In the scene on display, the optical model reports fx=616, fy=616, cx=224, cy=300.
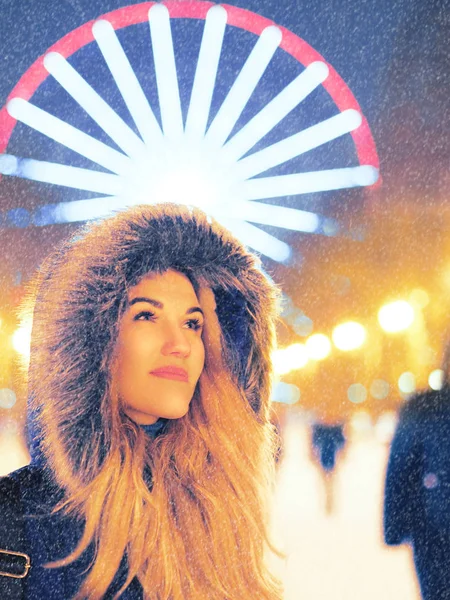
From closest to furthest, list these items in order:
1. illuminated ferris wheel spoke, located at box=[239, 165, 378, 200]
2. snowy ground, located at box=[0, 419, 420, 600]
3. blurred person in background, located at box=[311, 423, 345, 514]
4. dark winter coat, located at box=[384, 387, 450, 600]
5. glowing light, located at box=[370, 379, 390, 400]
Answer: dark winter coat, located at box=[384, 387, 450, 600] < snowy ground, located at box=[0, 419, 420, 600] < illuminated ferris wheel spoke, located at box=[239, 165, 378, 200] < blurred person in background, located at box=[311, 423, 345, 514] < glowing light, located at box=[370, 379, 390, 400]

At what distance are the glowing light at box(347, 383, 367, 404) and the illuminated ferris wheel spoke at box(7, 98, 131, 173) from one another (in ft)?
4.20

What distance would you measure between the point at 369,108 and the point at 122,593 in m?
2.13

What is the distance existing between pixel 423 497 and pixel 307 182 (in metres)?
1.00

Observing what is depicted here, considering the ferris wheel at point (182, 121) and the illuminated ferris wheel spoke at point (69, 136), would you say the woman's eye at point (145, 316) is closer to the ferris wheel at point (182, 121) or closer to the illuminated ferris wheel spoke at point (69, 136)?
the ferris wheel at point (182, 121)

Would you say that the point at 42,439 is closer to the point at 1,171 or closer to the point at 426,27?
the point at 1,171

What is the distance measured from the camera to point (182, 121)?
2021 mm

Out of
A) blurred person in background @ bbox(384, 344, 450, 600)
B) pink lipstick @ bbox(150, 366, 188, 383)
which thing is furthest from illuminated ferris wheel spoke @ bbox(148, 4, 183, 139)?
blurred person in background @ bbox(384, 344, 450, 600)

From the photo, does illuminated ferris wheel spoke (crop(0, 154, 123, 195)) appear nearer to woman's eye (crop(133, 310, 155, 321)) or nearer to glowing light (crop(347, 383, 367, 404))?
woman's eye (crop(133, 310, 155, 321))

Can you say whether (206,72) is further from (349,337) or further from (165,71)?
(349,337)

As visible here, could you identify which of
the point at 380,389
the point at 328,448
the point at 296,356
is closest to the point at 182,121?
the point at 296,356

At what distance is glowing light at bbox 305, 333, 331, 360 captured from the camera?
2.15m

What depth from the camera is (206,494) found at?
1271mm

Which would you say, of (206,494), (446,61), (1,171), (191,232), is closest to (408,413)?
(206,494)

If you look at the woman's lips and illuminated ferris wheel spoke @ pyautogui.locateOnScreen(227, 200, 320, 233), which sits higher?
illuminated ferris wheel spoke @ pyautogui.locateOnScreen(227, 200, 320, 233)
